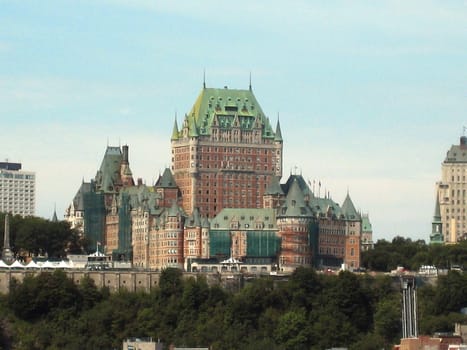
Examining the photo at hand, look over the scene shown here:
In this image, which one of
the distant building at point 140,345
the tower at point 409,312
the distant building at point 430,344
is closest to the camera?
the distant building at point 430,344

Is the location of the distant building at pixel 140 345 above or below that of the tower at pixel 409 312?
below

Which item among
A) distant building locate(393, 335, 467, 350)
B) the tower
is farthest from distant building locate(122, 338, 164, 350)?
distant building locate(393, 335, 467, 350)

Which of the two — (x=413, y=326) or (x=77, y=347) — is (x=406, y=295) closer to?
(x=413, y=326)

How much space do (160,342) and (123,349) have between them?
13241 millimetres

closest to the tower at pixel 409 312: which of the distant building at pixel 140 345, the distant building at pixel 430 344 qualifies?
the distant building at pixel 430 344

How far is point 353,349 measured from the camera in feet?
656

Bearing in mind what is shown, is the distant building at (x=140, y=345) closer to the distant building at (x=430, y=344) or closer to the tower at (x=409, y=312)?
the tower at (x=409, y=312)

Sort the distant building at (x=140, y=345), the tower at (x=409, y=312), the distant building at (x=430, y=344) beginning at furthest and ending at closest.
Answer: the distant building at (x=140, y=345)
the tower at (x=409, y=312)
the distant building at (x=430, y=344)

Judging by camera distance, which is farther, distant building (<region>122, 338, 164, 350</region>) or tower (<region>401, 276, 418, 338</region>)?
distant building (<region>122, 338, 164, 350</region>)

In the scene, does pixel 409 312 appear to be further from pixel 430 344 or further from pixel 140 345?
pixel 430 344

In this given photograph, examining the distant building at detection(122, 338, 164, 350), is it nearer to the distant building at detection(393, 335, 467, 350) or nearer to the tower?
the tower

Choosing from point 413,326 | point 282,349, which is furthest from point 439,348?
point 282,349

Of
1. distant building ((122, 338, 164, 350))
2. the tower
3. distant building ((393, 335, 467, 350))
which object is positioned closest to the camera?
distant building ((393, 335, 467, 350))

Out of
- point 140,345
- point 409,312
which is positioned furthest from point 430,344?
point 140,345
